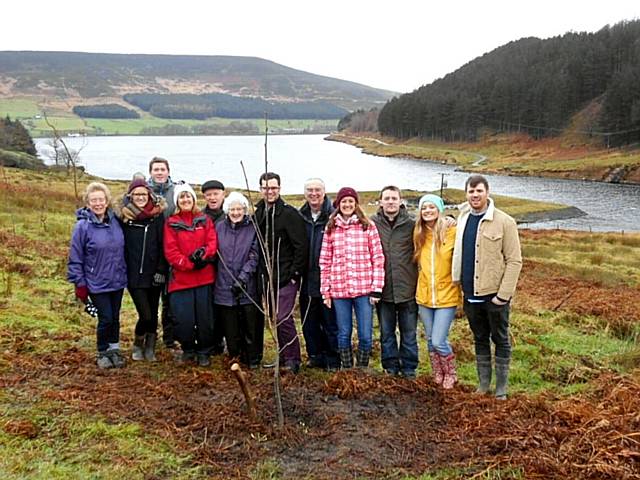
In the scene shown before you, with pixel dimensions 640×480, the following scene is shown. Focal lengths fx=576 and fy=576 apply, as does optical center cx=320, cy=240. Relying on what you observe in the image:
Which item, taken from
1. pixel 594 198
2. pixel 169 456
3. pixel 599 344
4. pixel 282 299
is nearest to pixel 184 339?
pixel 282 299

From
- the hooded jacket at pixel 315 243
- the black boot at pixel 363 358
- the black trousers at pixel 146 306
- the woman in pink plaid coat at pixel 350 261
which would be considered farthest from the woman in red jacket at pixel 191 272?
the black boot at pixel 363 358

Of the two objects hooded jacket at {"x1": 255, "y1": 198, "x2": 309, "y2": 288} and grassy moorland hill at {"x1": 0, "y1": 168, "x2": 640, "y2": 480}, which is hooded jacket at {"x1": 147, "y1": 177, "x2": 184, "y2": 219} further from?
grassy moorland hill at {"x1": 0, "y1": 168, "x2": 640, "y2": 480}

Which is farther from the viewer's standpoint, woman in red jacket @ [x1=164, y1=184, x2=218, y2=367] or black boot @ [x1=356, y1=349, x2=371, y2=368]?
black boot @ [x1=356, y1=349, x2=371, y2=368]

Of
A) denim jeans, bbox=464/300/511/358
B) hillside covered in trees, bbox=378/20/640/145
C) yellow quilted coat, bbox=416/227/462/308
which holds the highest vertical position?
hillside covered in trees, bbox=378/20/640/145

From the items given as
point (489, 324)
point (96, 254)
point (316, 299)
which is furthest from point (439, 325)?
point (96, 254)

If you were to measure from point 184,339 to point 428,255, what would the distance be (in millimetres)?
2991

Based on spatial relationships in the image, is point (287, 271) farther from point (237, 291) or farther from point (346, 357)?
point (346, 357)

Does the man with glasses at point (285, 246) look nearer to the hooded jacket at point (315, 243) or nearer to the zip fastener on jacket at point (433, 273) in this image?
the hooded jacket at point (315, 243)

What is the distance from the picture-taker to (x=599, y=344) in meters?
9.93

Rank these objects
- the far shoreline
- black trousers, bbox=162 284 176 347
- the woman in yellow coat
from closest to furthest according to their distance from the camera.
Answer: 1. the woman in yellow coat
2. black trousers, bbox=162 284 176 347
3. the far shoreline

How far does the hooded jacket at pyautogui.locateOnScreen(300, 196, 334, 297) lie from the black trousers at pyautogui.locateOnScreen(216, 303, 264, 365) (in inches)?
28.0

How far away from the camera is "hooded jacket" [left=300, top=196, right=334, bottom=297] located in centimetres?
670

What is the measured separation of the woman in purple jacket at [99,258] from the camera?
247 inches

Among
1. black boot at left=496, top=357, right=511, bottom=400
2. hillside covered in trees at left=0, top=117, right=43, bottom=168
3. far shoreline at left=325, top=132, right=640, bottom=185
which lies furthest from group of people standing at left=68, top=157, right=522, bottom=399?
far shoreline at left=325, top=132, right=640, bottom=185
